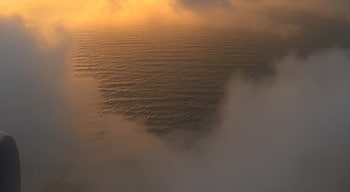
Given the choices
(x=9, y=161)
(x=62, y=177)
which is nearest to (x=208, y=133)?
(x=62, y=177)

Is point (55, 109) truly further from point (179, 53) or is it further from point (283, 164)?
point (283, 164)

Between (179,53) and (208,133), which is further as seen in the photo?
(179,53)

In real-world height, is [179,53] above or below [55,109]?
above

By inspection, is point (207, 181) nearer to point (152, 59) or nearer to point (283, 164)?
point (283, 164)

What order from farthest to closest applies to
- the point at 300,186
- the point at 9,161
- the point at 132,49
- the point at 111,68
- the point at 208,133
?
the point at 132,49 → the point at 111,68 → the point at 208,133 → the point at 300,186 → the point at 9,161

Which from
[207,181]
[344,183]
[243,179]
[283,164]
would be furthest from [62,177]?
[344,183]

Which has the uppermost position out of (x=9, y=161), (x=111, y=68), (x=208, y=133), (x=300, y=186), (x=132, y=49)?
(x=132, y=49)

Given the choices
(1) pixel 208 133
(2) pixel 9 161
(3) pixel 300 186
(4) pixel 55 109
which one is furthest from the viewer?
(4) pixel 55 109
